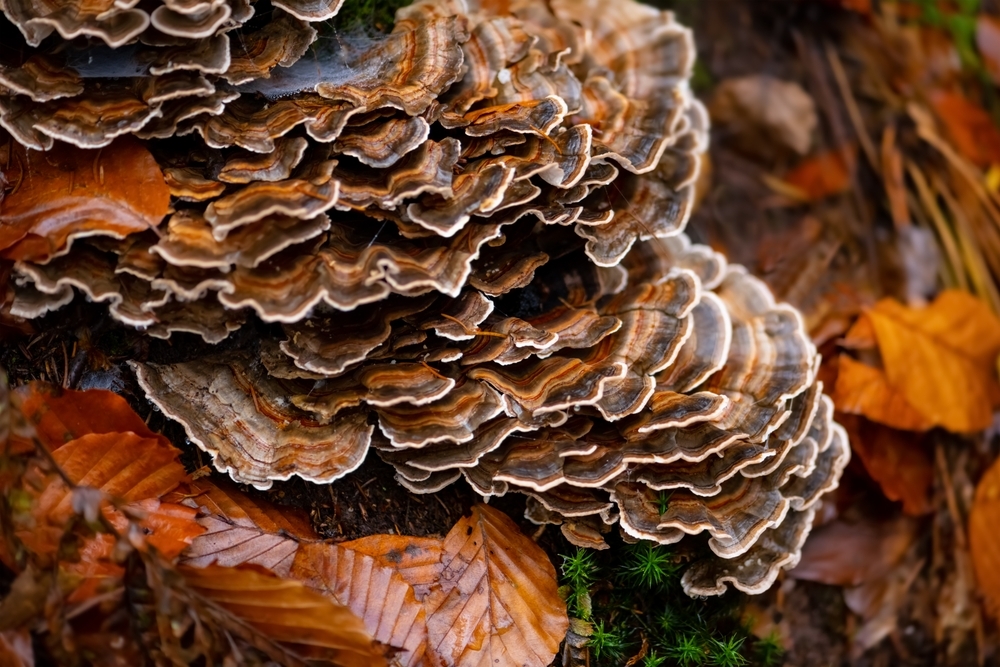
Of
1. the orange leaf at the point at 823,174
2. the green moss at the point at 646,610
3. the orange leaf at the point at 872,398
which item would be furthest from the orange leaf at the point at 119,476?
the orange leaf at the point at 823,174

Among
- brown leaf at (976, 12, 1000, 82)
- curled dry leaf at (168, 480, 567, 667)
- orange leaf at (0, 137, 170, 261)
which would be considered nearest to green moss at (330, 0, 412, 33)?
orange leaf at (0, 137, 170, 261)

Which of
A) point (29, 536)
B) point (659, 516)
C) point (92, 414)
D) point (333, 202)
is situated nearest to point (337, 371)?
point (333, 202)

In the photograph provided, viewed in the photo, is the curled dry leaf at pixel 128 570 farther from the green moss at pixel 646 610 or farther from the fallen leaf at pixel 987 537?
the fallen leaf at pixel 987 537

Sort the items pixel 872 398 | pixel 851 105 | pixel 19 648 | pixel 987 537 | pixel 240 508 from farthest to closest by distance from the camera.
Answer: pixel 851 105 → pixel 987 537 → pixel 872 398 → pixel 240 508 → pixel 19 648

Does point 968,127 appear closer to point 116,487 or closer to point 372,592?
point 372,592

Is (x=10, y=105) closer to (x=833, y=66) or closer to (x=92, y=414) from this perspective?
(x=92, y=414)

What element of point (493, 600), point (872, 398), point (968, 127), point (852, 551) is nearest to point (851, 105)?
point (968, 127)
